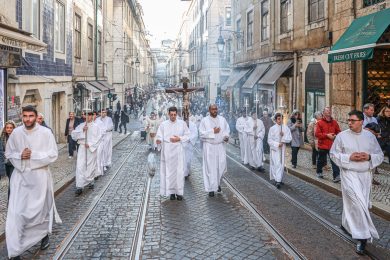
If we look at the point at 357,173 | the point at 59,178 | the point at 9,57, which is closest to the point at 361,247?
the point at 357,173

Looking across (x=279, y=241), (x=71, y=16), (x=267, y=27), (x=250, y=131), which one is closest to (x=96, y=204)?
(x=279, y=241)

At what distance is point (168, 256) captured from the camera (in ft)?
17.7

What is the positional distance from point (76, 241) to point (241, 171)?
691cm

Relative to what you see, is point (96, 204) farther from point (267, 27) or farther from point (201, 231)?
point (267, 27)

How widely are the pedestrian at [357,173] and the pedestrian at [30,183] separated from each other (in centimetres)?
397

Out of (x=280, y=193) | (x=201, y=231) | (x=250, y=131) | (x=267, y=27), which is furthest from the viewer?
(x=267, y=27)

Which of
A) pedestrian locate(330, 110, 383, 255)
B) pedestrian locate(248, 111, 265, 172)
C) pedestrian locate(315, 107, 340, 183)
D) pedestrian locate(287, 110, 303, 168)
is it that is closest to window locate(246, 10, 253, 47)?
pedestrian locate(248, 111, 265, 172)

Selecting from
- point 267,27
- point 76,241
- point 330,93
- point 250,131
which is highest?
point 267,27

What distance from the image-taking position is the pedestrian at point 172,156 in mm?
8703

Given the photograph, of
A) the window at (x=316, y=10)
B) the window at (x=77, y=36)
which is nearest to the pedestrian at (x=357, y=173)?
the window at (x=316, y=10)

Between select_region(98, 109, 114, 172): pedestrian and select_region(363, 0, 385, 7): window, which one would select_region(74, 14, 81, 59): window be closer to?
select_region(98, 109, 114, 172): pedestrian

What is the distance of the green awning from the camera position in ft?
36.7

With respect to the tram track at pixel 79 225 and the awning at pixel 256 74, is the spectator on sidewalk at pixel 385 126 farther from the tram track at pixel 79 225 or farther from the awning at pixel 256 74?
the awning at pixel 256 74

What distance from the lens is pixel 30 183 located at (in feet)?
18.6
